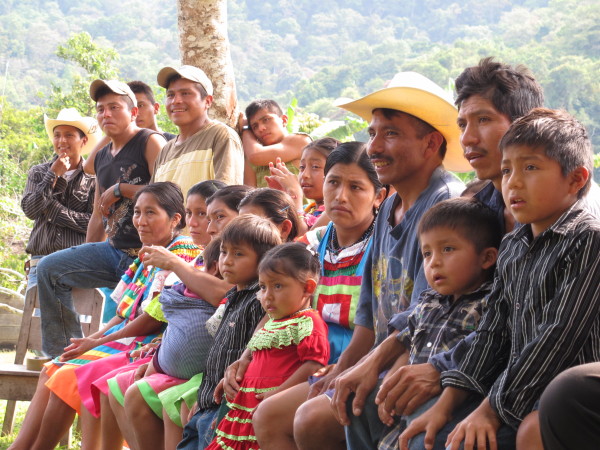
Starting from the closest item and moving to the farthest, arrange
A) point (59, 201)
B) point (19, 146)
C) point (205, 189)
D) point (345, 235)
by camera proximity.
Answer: point (345, 235), point (205, 189), point (59, 201), point (19, 146)

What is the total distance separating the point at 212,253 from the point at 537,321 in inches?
85.1

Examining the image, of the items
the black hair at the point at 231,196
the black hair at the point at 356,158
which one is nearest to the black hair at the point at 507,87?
the black hair at the point at 356,158

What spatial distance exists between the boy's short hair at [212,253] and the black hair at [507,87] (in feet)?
5.37

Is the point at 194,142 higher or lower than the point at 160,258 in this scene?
higher

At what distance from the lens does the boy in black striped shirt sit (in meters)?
2.27

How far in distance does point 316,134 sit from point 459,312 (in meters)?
7.81

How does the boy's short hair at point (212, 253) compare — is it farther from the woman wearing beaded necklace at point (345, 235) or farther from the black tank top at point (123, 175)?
the black tank top at point (123, 175)

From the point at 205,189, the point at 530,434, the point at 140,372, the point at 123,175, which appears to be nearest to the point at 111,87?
the point at 123,175

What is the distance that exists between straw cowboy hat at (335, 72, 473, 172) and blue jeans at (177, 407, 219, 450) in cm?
150

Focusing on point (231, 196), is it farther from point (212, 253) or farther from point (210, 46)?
point (210, 46)

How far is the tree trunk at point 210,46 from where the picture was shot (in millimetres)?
7164

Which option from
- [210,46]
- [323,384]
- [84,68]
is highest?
[84,68]

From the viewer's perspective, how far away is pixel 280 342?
11.3 ft

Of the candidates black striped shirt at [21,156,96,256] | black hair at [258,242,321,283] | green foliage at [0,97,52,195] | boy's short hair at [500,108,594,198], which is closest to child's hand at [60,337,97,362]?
black hair at [258,242,321,283]
